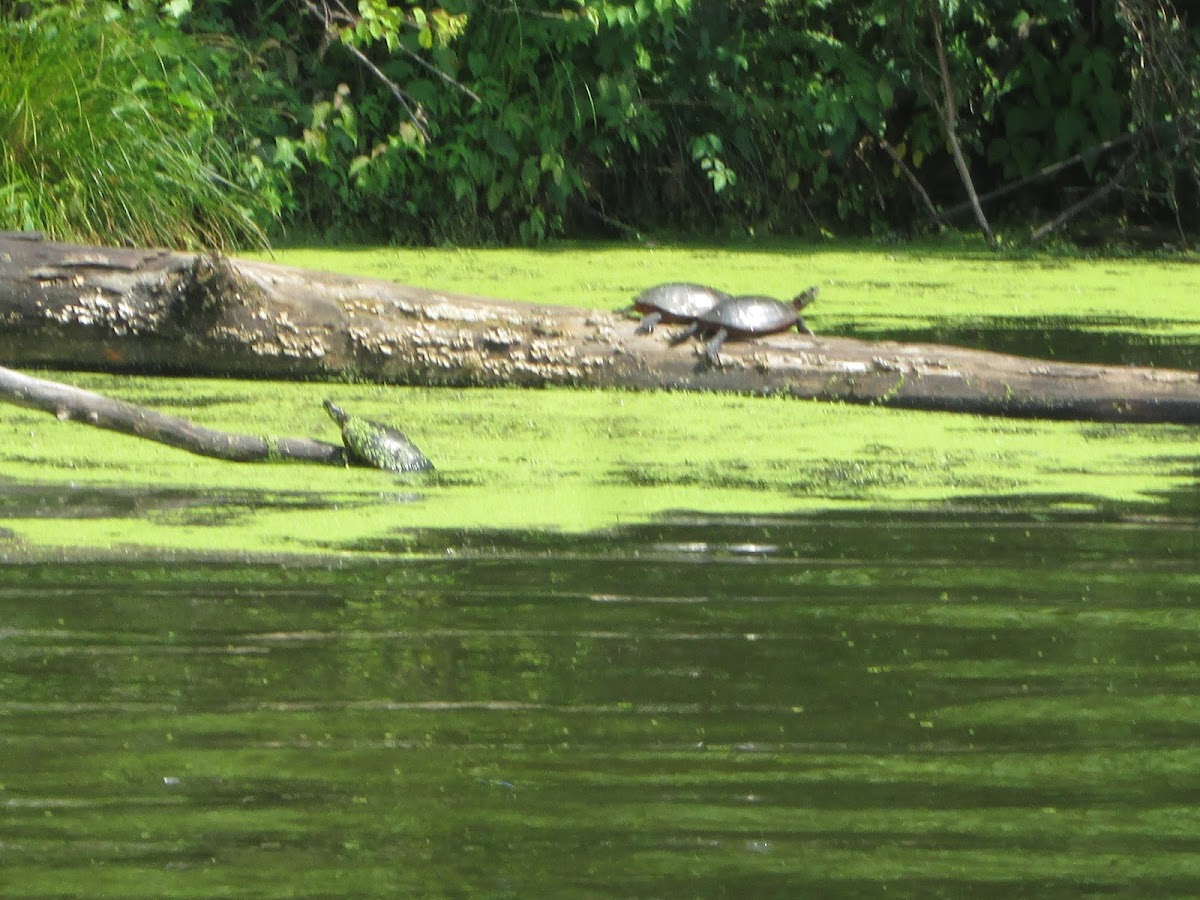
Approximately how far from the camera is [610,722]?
1.86m

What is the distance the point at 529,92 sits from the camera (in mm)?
8352

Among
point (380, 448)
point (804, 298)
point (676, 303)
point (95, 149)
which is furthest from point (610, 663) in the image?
point (95, 149)

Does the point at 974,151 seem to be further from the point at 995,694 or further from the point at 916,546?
the point at 995,694

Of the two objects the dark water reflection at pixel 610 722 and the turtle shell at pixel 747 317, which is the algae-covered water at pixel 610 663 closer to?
the dark water reflection at pixel 610 722

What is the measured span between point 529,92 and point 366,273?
231 cm

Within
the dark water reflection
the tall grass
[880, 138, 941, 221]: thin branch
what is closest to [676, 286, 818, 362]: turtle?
the dark water reflection

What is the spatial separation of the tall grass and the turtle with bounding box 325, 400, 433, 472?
2.46 m

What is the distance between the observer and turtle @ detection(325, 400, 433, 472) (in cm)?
331

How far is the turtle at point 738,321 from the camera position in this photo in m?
4.31

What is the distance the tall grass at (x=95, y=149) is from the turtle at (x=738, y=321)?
2208 millimetres

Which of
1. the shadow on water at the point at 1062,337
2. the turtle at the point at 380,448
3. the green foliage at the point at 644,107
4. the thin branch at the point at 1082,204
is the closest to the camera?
the turtle at the point at 380,448

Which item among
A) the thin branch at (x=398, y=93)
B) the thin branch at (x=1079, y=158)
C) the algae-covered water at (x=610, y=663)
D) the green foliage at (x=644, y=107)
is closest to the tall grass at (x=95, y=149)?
the green foliage at (x=644, y=107)

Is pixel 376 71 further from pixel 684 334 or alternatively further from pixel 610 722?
pixel 610 722

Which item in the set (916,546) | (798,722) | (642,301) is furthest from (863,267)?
(798,722)
